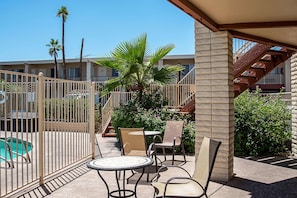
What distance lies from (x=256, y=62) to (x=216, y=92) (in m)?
2.52

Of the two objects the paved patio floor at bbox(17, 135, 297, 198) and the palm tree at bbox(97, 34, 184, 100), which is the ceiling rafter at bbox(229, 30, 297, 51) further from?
the palm tree at bbox(97, 34, 184, 100)

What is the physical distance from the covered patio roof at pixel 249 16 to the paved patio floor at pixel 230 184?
9.25 feet

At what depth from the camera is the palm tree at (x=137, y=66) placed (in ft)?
35.8

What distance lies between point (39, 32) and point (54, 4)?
23.6ft

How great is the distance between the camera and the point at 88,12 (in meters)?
30.4

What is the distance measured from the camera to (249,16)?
5.08 meters

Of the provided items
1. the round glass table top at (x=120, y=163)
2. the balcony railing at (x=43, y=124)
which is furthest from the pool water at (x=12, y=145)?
the round glass table top at (x=120, y=163)

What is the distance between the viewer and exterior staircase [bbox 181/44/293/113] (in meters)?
7.51

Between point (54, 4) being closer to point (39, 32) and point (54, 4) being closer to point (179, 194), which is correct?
point (39, 32)

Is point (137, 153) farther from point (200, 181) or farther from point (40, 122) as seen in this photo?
point (200, 181)

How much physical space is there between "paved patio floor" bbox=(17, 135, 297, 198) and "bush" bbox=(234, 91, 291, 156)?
115cm

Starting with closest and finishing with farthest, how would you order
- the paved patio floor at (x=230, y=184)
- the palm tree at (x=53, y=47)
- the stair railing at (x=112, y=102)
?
the paved patio floor at (x=230, y=184), the stair railing at (x=112, y=102), the palm tree at (x=53, y=47)

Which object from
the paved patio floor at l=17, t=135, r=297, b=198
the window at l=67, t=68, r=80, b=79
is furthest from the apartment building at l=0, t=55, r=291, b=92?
the paved patio floor at l=17, t=135, r=297, b=198

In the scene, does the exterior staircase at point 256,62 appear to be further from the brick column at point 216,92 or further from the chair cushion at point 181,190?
the chair cushion at point 181,190
